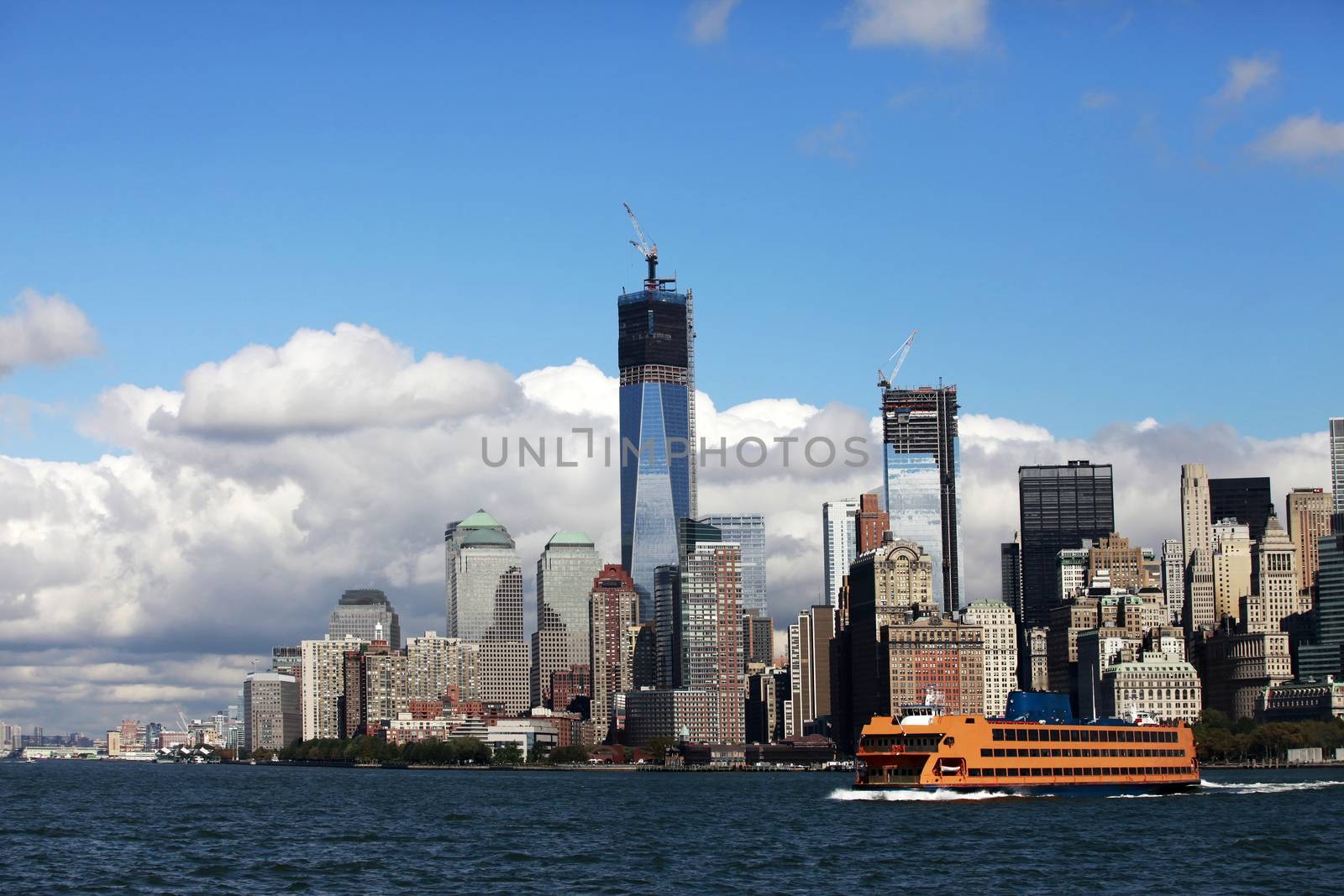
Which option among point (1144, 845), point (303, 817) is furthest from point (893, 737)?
point (303, 817)

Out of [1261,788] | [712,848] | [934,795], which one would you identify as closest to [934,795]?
[934,795]

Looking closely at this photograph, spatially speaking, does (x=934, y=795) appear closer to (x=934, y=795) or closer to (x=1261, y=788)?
(x=934, y=795)

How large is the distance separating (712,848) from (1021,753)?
43.5m

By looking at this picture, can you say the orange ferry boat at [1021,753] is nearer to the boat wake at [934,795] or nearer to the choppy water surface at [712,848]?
the boat wake at [934,795]

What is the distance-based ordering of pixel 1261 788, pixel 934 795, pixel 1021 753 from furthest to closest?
pixel 1261 788 → pixel 1021 753 → pixel 934 795

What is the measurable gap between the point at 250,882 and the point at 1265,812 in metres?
85.4

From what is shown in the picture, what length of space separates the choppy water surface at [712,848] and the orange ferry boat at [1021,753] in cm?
169

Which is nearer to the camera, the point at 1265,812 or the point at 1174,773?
the point at 1265,812

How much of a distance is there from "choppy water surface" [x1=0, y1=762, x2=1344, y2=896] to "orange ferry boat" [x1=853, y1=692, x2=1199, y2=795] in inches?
66.7

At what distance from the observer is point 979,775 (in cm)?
14912

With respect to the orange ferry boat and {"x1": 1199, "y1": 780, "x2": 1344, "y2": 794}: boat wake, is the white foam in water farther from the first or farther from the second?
{"x1": 1199, "y1": 780, "x2": 1344, "y2": 794}: boat wake

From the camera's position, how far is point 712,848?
11738 cm

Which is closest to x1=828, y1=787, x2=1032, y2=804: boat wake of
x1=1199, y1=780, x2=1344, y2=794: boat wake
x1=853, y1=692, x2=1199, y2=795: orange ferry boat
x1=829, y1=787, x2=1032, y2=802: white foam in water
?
x1=829, y1=787, x2=1032, y2=802: white foam in water

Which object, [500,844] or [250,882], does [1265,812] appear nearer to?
[500,844]
